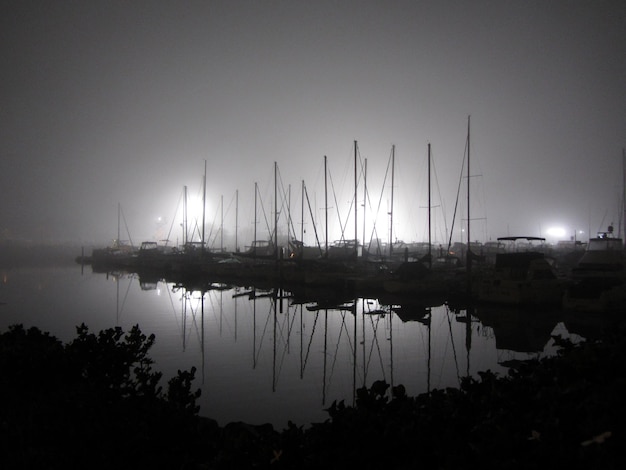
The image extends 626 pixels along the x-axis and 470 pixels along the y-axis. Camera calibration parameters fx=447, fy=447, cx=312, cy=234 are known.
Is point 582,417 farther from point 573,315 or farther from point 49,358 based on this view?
point 573,315

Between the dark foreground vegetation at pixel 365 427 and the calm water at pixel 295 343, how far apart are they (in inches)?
230

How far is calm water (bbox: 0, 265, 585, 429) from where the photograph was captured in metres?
14.7

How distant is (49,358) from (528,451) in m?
7.28

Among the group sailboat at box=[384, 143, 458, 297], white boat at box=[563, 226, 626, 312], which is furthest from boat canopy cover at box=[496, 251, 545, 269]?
sailboat at box=[384, 143, 458, 297]

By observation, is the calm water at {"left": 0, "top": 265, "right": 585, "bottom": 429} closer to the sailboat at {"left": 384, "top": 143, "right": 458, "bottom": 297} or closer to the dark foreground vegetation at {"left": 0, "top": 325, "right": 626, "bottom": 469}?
the sailboat at {"left": 384, "top": 143, "right": 458, "bottom": 297}

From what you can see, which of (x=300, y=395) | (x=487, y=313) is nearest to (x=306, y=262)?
(x=487, y=313)

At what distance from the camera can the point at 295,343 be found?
23047 millimetres

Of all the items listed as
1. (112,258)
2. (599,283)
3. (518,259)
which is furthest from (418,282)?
(112,258)

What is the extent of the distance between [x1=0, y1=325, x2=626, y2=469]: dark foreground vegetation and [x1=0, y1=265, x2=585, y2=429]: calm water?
5.84 metres

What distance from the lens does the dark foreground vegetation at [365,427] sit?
4281mm

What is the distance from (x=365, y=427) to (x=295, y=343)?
60.4ft

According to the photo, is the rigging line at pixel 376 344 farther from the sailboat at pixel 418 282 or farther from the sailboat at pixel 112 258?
the sailboat at pixel 112 258

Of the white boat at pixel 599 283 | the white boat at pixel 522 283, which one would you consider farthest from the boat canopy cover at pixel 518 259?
the white boat at pixel 599 283

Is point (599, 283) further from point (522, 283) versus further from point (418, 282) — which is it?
point (418, 282)
